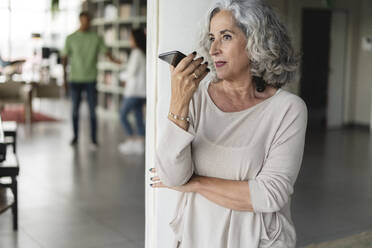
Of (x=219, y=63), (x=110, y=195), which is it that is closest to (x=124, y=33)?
(x=110, y=195)

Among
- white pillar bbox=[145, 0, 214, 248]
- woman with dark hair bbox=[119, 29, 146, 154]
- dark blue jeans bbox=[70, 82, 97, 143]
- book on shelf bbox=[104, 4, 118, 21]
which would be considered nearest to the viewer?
white pillar bbox=[145, 0, 214, 248]

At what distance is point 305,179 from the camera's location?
5.89 m

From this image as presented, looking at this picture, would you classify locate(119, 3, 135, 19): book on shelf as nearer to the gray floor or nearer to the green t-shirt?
the green t-shirt

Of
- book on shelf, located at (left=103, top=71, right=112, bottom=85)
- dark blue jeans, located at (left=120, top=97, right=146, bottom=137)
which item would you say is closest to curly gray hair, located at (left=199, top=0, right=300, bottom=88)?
dark blue jeans, located at (left=120, top=97, right=146, bottom=137)

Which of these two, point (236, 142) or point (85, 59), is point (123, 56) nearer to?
point (85, 59)

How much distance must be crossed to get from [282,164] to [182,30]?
1.05 meters

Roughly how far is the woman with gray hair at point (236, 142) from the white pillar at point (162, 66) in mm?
714

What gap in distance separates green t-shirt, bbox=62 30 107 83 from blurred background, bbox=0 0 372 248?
0.57 meters

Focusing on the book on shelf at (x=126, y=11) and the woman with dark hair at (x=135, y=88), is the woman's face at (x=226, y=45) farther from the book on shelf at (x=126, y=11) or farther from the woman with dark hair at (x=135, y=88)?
the book on shelf at (x=126, y=11)

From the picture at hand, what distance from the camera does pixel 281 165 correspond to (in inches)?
63.5

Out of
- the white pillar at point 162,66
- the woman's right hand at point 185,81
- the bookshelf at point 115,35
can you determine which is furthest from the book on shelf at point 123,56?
the woman's right hand at point 185,81

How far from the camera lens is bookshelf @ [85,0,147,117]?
1023 cm

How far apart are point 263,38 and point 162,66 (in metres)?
0.89

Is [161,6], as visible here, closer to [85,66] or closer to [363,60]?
[85,66]
